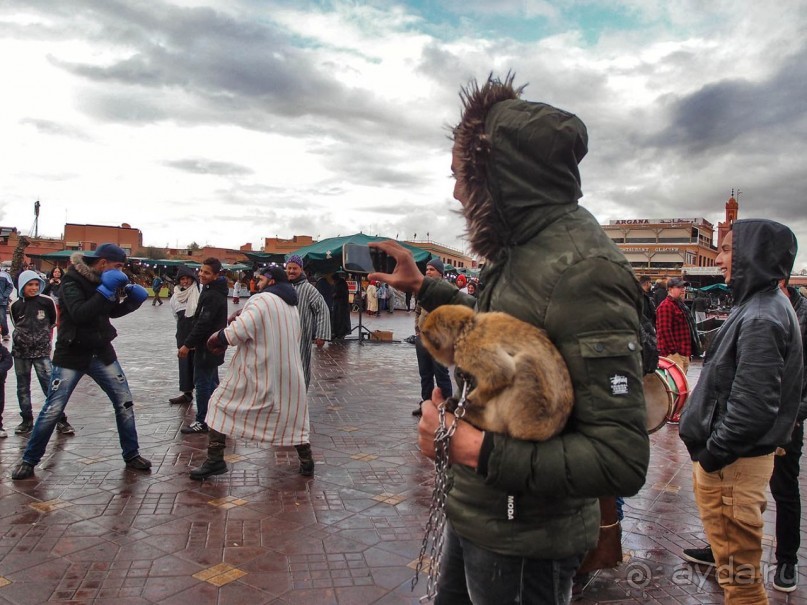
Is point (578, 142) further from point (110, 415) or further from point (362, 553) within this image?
point (110, 415)

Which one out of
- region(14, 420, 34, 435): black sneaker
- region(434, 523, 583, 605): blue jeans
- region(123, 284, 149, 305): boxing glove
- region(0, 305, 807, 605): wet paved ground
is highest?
region(123, 284, 149, 305): boxing glove

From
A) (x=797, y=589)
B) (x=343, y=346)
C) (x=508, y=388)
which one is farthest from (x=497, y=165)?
(x=343, y=346)

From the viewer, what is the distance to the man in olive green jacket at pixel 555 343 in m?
1.38

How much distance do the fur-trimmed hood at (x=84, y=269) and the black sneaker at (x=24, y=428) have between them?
225cm

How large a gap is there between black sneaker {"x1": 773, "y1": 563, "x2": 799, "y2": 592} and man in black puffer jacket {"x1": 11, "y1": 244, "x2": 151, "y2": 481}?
15.9ft

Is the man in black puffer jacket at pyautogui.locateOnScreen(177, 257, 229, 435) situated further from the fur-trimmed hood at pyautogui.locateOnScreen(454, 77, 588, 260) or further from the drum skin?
the fur-trimmed hood at pyautogui.locateOnScreen(454, 77, 588, 260)

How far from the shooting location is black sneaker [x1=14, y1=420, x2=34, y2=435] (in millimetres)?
6469

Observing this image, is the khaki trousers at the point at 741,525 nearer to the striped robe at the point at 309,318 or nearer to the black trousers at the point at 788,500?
the black trousers at the point at 788,500

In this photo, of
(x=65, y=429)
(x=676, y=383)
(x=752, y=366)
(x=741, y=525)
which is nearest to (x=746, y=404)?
(x=752, y=366)

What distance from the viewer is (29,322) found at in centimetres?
677

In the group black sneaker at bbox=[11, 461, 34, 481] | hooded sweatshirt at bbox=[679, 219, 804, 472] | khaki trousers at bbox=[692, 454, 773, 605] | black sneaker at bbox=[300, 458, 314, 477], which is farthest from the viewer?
black sneaker at bbox=[300, 458, 314, 477]

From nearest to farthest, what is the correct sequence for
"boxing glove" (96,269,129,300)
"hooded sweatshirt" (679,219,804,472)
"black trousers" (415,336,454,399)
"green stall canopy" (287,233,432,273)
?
1. "hooded sweatshirt" (679,219,804,472)
2. "boxing glove" (96,269,129,300)
3. "black trousers" (415,336,454,399)
4. "green stall canopy" (287,233,432,273)

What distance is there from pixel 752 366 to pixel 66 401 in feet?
17.0

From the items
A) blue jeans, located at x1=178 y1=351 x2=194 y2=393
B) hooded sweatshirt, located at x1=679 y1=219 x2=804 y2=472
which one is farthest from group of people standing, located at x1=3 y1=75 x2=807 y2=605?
blue jeans, located at x1=178 y1=351 x2=194 y2=393
